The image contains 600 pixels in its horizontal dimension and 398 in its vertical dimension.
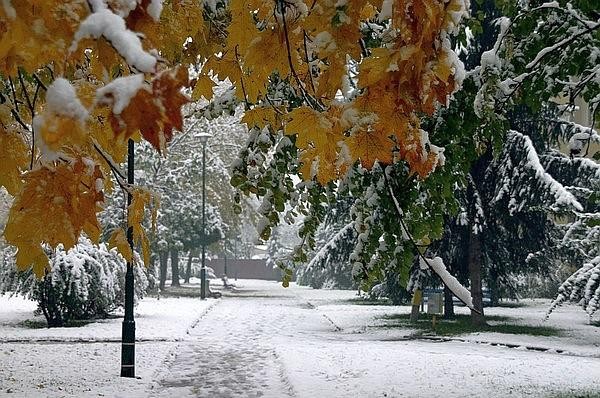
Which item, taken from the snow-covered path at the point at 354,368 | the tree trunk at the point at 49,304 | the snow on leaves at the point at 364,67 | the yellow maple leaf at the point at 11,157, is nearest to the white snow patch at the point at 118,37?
the snow on leaves at the point at 364,67

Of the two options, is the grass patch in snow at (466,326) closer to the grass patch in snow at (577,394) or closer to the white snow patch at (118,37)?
the grass patch in snow at (577,394)

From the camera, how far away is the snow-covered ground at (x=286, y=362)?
30.6ft

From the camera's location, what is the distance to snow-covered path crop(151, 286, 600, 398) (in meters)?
9.34

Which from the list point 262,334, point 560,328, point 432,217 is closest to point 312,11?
point 432,217

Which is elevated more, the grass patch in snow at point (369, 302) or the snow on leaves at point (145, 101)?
Answer: the snow on leaves at point (145, 101)

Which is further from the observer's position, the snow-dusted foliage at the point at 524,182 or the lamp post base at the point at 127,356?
the snow-dusted foliage at the point at 524,182

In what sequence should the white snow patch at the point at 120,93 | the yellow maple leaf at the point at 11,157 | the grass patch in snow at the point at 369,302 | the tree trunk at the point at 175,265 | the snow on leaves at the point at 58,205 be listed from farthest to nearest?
the tree trunk at the point at 175,265 < the grass patch in snow at the point at 369,302 < the yellow maple leaf at the point at 11,157 < the snow on leaves at the point at 58,205 < the white snow patch at the point at 120,93

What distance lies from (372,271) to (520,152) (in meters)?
14.8

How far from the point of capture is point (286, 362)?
11680 millimetres

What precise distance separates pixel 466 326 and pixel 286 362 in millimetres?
9539

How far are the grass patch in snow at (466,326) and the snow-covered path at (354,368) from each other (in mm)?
2523

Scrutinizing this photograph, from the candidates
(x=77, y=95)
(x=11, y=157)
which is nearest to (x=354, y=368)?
(x=11, y=157)

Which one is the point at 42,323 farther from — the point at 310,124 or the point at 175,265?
the point at 175,265

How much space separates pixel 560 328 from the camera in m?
19.6
